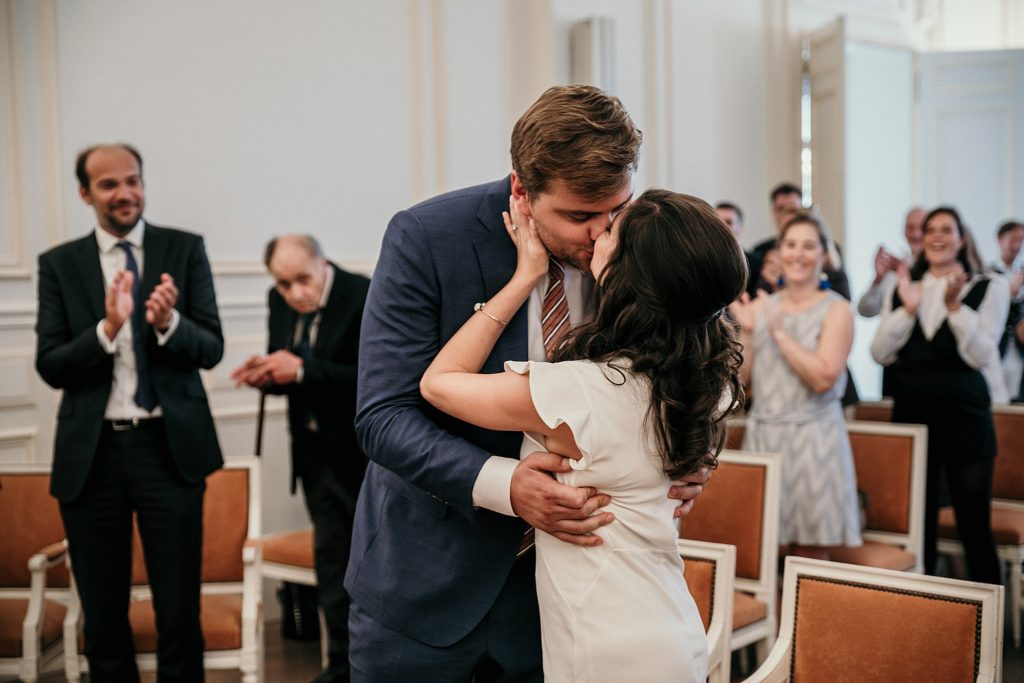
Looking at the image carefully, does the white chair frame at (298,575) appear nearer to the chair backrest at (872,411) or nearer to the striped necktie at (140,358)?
the striped necktie at (140,358)

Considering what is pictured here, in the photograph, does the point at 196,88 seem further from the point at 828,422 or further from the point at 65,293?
the point at 828,422

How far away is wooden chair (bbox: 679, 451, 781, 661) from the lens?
3172 millimetres

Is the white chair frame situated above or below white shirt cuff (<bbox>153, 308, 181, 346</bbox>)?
below

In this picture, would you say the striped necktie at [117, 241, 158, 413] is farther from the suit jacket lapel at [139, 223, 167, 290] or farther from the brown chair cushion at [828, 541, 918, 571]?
the brown chair cushion at [828, 541, 918, 571]

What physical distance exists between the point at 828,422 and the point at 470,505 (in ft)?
7.80

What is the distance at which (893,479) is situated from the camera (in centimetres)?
374

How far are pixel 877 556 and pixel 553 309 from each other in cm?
233

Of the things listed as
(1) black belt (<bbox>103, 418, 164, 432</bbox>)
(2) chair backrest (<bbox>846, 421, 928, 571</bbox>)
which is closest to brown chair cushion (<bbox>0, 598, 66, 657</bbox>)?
(1) black belt (<bbox>103, 418, 164, 432</bbox>)

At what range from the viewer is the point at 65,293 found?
3.07 meters

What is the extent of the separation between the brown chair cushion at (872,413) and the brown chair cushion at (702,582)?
2.48 meters

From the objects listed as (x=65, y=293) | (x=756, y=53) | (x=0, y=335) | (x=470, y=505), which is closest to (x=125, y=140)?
(x=0, y=335)

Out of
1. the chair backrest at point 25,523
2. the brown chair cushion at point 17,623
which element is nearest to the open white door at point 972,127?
the chair backrest at point 25,523

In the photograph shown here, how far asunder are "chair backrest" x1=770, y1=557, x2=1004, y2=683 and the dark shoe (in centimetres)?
210

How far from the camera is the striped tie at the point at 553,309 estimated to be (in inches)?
68.4
